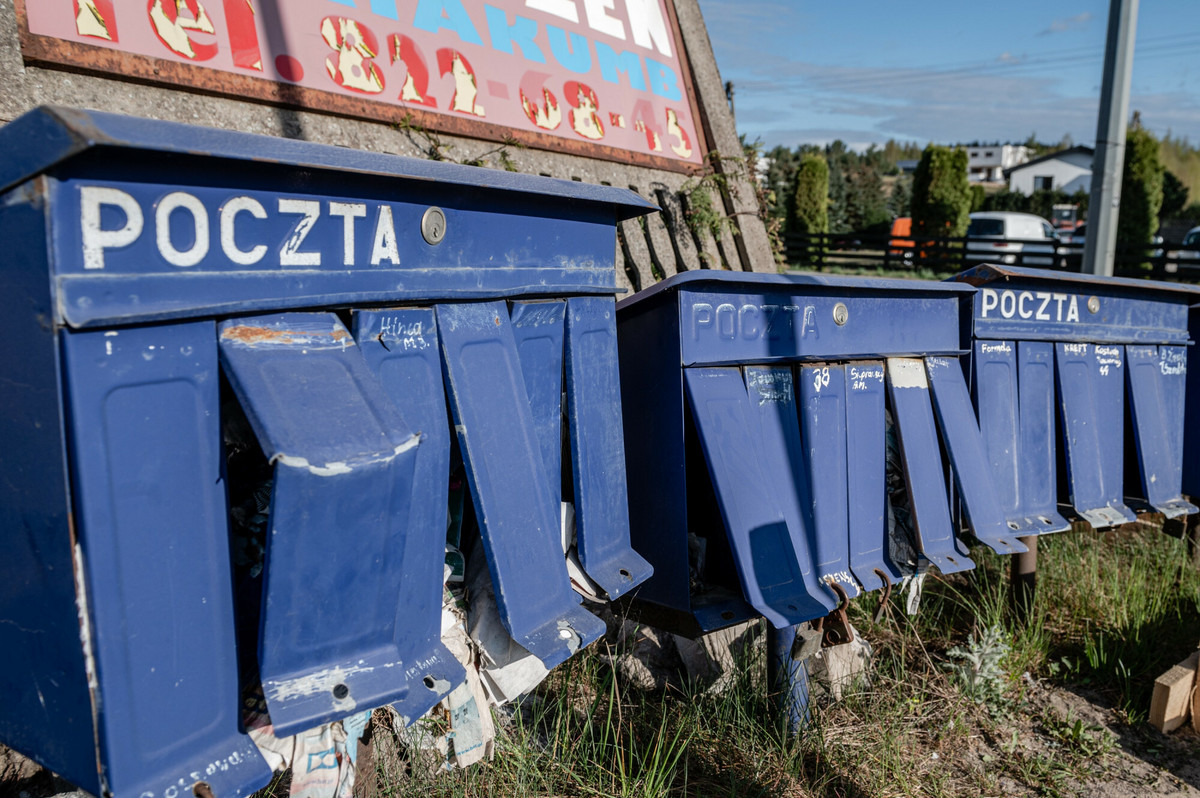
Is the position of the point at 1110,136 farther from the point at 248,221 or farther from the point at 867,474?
the point at 248,221

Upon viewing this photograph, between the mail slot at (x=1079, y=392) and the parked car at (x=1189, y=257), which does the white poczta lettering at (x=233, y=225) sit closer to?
the mail slot at (x=1079, y=392)

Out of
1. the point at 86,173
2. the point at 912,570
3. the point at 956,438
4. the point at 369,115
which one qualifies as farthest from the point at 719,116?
the point at 86,173

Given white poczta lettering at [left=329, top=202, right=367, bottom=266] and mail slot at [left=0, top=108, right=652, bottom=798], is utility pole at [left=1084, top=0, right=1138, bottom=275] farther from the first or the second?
white poczta lettering at [left=329, top=202, right=367, bottom=266]

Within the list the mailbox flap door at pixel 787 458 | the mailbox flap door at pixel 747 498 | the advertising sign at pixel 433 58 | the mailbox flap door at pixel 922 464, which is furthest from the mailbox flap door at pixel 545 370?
the advertising sign at pixel 433 58

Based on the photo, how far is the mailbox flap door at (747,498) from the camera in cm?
252

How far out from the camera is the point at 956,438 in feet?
10.2

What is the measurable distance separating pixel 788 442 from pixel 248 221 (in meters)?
1.74

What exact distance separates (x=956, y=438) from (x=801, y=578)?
0.88m

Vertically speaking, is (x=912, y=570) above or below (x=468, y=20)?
below

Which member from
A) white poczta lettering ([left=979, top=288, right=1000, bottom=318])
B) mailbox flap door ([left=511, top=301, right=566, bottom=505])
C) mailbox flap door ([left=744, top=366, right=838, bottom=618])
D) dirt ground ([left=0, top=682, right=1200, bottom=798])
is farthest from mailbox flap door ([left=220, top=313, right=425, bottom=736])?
white poczta lettering ([left=979, top=288, right=1000, bottom=318])

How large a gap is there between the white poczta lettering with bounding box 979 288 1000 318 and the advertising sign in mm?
1961

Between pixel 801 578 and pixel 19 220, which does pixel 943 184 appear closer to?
pixel 801 578

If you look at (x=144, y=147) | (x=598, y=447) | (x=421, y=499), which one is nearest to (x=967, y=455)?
(x=598, y=447)

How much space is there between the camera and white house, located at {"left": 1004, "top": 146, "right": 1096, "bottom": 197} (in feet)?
192
